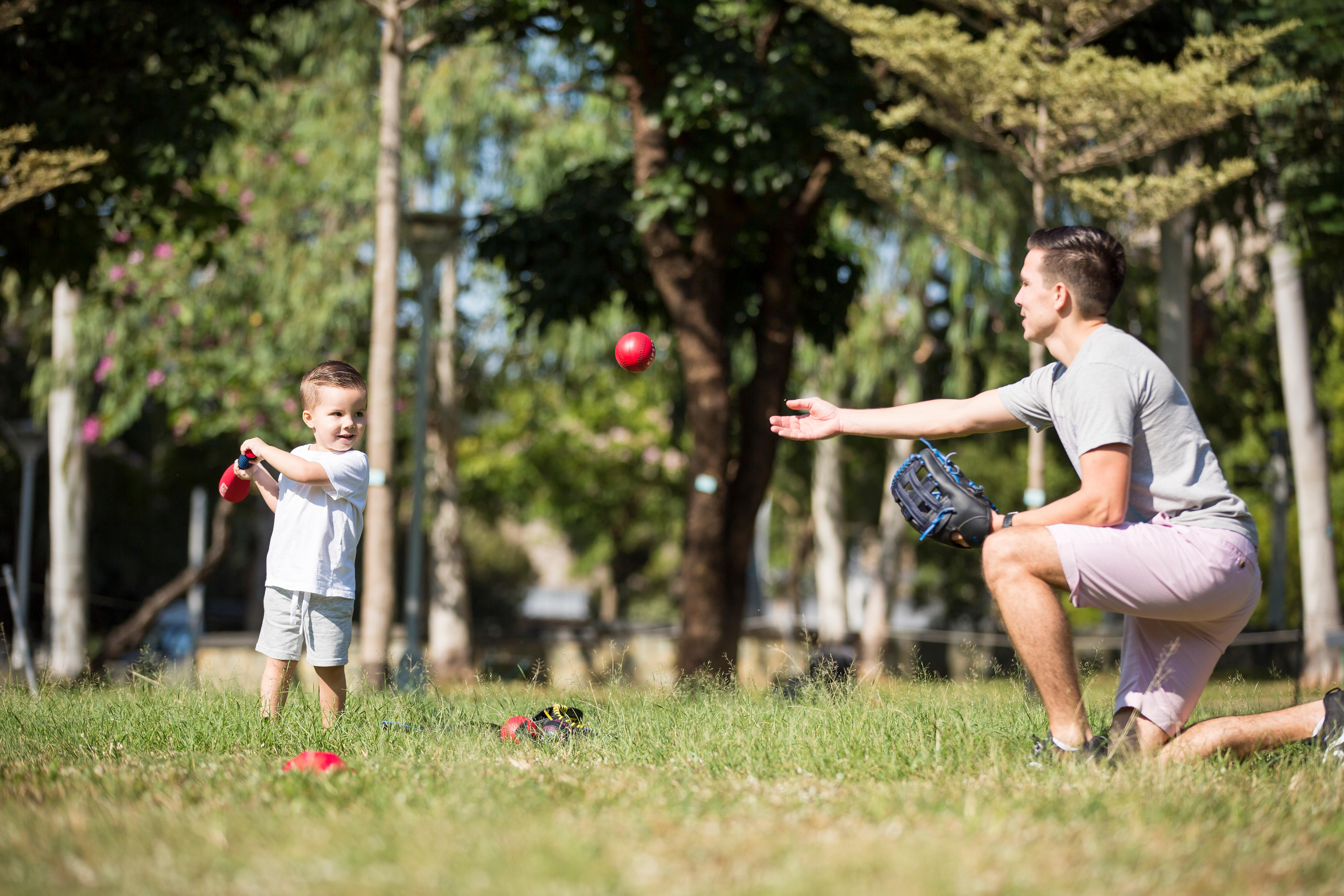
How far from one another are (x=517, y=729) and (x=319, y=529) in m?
1.23

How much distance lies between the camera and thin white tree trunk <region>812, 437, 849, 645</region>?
21953mm

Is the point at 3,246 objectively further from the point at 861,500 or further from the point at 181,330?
the point at 861,500

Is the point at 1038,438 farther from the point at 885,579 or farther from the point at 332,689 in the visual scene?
the point at 885,579

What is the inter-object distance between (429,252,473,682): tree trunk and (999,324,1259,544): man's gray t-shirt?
18704mm

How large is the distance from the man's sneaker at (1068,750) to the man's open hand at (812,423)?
134 cm

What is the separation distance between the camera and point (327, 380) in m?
5.18

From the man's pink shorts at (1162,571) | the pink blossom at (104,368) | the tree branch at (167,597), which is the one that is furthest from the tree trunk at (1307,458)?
Answer: the pink blossom at (104,368)

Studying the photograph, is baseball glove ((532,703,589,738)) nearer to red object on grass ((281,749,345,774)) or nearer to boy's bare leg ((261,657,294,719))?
red object on grass ((281,749,345,774))

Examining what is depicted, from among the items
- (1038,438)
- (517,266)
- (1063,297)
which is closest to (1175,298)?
(1038,438)

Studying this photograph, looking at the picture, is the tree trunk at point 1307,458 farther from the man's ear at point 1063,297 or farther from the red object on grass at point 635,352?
the man's ear at point 1063,297

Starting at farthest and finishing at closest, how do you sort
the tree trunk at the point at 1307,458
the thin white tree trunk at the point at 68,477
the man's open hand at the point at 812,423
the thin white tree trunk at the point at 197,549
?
the thin white tree trunk at the point at 197,549 → the thin white tree trunk at the point at 68,477 → the tree trunk at the point at 1307,458 → the man's open hand at the point at 812,423

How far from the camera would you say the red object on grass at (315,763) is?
3.75m

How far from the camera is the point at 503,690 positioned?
609cm

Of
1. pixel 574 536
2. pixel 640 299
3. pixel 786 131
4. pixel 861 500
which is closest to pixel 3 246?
pixel 640 299
